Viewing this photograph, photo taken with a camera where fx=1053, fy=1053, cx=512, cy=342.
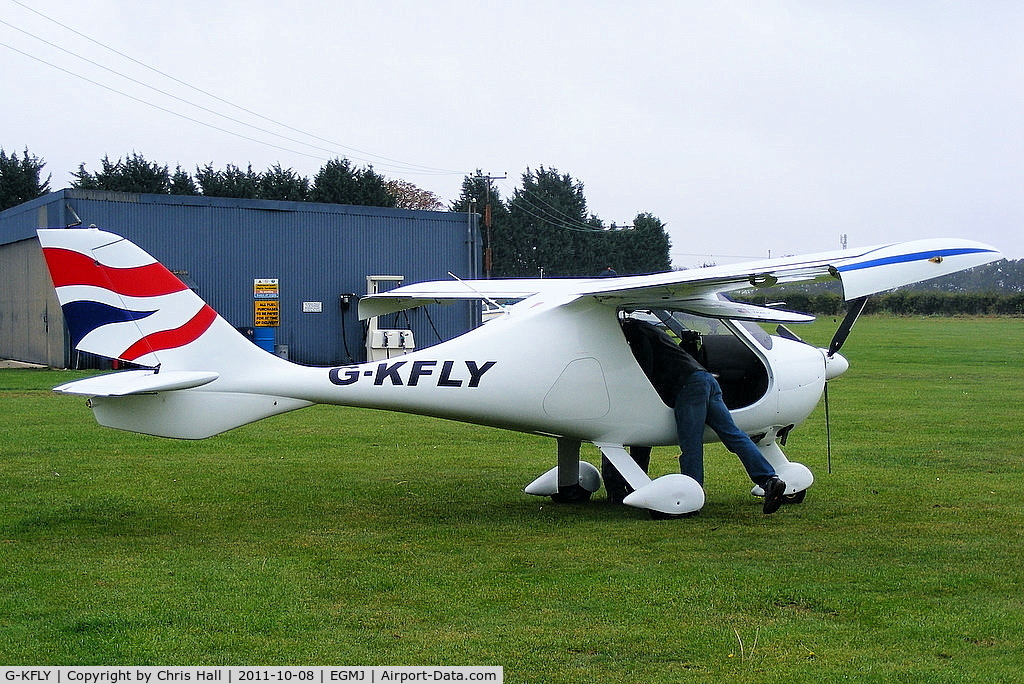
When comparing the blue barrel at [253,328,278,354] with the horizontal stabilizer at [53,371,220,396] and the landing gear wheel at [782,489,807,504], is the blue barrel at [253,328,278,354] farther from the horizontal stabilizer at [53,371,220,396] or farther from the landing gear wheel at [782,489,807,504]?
the landing gear wheel at [782,489,807,504]

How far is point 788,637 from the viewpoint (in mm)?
5598

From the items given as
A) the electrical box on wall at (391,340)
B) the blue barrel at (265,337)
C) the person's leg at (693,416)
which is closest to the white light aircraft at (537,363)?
the person's leg at (693,416)

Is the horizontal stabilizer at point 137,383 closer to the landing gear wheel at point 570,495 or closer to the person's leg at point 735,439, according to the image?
the landing gear wheel at point 570,495

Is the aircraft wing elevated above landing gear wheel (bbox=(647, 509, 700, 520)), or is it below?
above

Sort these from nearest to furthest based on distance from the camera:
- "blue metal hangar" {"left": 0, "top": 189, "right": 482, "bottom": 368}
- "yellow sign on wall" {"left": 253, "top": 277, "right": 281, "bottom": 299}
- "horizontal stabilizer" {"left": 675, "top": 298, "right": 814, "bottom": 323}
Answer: "horizontal stabilizer" {"left": 675, "top": 298, "right": 814, "bottom": 323} → "blue metal hangar" {"left": 0, "top": 189, "right": 482, "bottom": 368} → "yellow sign on wall" {"left": 253, "top": 277, "right": 281, "bottom": 299}

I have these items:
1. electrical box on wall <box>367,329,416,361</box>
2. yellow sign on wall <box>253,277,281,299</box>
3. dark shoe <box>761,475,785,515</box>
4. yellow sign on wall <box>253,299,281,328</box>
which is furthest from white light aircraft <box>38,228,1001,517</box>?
electrical box on wall <box>367,329,416,361</box>

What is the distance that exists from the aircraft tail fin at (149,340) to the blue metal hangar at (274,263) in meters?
19.6

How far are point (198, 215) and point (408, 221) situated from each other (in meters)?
6.63

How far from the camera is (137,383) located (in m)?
7.81

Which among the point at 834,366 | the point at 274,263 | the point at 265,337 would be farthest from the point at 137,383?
the point at 274,263

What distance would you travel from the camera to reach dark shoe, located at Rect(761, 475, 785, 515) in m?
8.68

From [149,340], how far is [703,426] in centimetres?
457

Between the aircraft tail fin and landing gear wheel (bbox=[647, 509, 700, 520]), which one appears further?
landing gear wheel (bbox=[647, 509, 700, 520])

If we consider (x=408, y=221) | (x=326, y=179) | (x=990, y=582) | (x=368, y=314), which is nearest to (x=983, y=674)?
(x=990, y=582)
